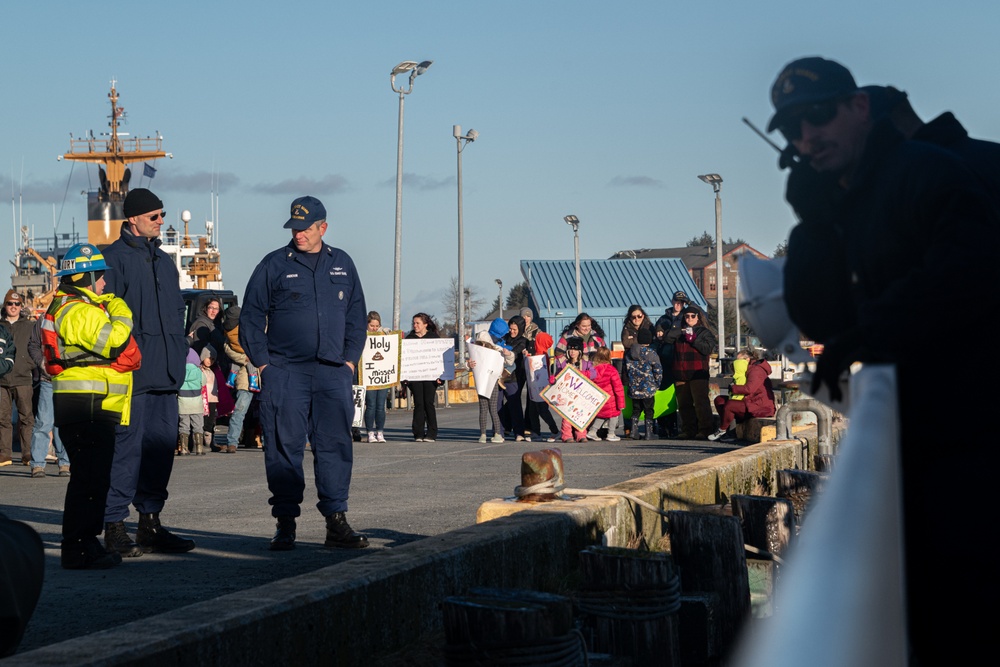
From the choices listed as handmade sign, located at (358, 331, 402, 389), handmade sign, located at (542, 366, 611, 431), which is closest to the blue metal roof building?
handmade sign, located at (358, 331, 402, 389)

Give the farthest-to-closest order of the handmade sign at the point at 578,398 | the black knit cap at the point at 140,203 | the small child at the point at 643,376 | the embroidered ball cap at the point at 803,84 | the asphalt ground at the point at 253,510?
the small child at the point at 643,376 → the handmade sign at the point at 578,398 → the black knit cap at the point at 140,203 → the asphalt ground at the point at 253,510 → the embroidered ball cap at the point at 803,84

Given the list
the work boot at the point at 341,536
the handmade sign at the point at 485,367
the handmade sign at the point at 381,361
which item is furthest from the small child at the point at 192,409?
the work boot at the point at 341,536

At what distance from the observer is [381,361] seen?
21250 mm

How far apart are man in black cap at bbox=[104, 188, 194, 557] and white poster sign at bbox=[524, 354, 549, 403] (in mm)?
11996

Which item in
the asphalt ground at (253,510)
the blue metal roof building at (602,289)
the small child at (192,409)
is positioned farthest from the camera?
the blue metal roof building at (602,289)

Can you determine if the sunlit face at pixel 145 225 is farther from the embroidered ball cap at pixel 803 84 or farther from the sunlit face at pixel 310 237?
the embroidered ball cap at pixel 803 84

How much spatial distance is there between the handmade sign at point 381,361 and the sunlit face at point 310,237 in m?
12.4

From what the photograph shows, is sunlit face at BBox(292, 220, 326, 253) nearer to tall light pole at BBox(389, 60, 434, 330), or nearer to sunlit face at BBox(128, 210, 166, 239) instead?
sunlit face at BBox(128, 210, 166, 239)

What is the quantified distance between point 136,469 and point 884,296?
21.9 feet

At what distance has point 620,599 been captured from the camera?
561 cm

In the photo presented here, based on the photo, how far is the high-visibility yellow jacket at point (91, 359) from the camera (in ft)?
23.9

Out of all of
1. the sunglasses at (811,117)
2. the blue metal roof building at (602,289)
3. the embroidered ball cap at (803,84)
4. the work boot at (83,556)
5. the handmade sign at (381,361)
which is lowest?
the work boot at (83,556)

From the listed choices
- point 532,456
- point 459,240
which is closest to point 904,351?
point 532,456

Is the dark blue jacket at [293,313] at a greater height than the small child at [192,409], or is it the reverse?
the dark blue jacket at [293,313]
